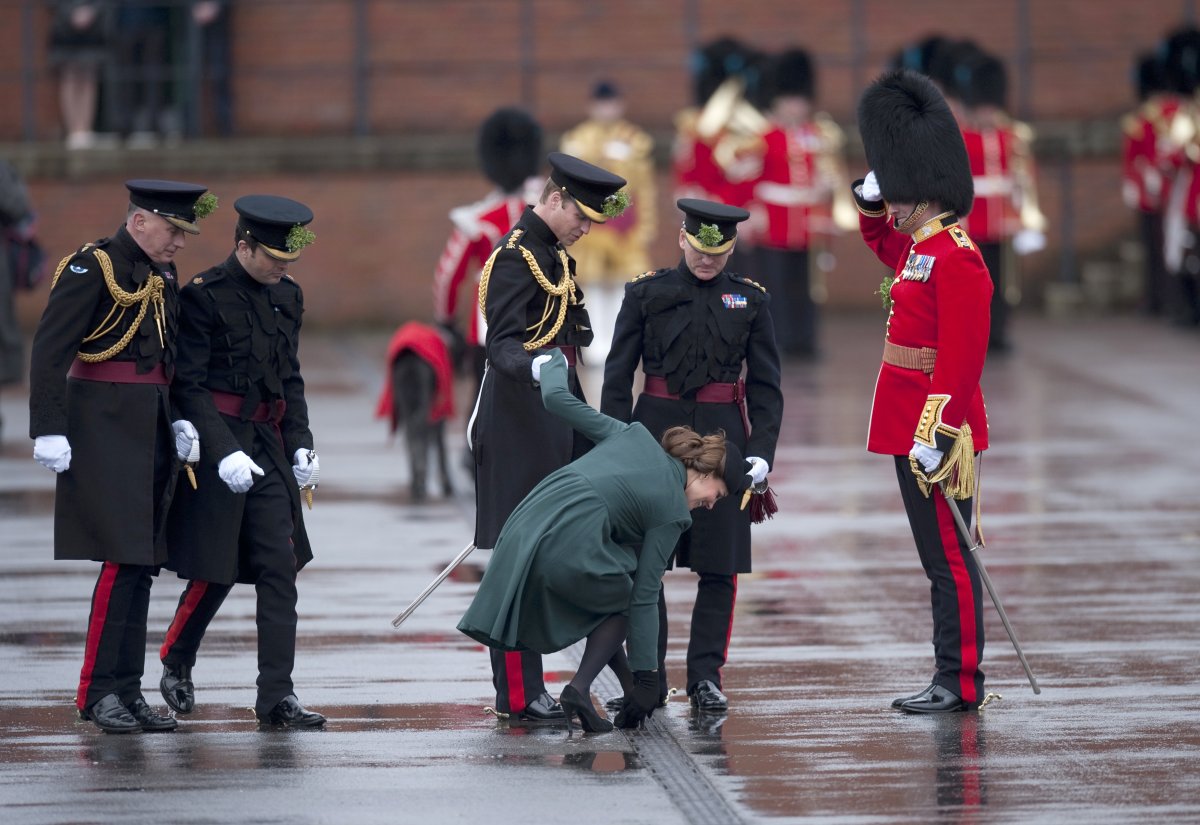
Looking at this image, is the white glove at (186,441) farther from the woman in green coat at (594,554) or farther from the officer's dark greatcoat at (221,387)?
the woman in green coat at (594,554)

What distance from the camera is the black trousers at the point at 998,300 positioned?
647 inches

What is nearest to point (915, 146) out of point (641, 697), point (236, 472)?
point (641, 697)

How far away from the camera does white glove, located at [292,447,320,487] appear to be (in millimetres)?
6641

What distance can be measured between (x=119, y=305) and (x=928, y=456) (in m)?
2.39

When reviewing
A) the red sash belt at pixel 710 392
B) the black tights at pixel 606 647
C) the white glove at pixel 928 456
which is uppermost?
the red sash belt at pixel 710 392

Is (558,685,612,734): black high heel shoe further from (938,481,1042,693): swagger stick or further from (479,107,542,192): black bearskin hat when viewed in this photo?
(479,107,542,192): black bearskin hat

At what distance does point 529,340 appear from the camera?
6609mm

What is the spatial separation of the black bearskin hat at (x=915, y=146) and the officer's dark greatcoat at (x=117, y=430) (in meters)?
2.19

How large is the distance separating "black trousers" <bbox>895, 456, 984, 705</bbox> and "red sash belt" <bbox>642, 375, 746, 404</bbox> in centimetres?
58

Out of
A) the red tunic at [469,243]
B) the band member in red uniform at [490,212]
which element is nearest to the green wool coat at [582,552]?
the band member in red uniform at [490,212]

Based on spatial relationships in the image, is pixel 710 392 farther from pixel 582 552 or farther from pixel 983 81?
pixel 983 81

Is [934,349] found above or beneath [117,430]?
above

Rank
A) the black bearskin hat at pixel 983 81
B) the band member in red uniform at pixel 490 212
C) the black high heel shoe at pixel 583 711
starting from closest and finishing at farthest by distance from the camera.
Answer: the black high heel shoe at pixel 583 711 → the band member in red uniform at pixel 490 212 → the black bearskin hat at pixel 983 81

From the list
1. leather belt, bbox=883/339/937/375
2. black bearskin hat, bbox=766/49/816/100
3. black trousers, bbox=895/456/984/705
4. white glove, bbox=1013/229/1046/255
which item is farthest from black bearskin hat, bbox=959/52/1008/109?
black trousers, bbox=895/456/984/705
